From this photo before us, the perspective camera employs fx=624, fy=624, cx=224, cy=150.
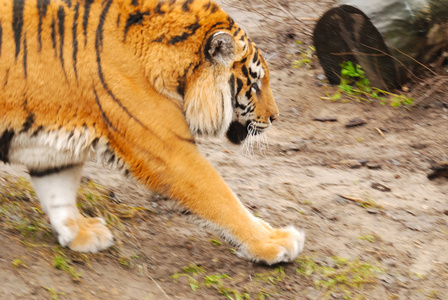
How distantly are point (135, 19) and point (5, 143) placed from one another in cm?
80

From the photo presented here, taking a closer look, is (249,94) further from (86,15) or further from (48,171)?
(48,171)

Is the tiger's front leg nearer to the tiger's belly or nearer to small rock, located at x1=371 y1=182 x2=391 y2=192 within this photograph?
the tiger's belly

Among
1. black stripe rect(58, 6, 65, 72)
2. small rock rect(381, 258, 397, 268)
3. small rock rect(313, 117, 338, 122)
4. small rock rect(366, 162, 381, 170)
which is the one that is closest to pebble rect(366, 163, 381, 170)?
small rock rect(366, 162, 381, 170)

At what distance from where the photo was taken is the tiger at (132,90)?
2.71 metres

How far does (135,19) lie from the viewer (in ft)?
9.29

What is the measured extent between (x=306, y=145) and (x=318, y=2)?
278 centimetres

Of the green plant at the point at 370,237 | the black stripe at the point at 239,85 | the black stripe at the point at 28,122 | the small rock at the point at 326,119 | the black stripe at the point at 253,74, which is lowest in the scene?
the green plant at the point at 370,237

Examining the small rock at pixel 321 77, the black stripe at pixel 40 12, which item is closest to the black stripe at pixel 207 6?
the black stripe at pixel 40 12

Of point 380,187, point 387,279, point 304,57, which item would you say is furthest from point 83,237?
point 304,57

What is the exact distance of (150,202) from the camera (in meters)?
3.75

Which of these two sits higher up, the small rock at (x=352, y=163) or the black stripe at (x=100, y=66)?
the black stripe at (x=100, y=66)

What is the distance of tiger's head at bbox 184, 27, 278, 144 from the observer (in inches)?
114

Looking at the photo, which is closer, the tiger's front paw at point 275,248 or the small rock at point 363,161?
the tiger's front paw at point 275,248

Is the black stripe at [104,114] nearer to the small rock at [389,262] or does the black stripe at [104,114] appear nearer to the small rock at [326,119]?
the small rock at [389,262]
